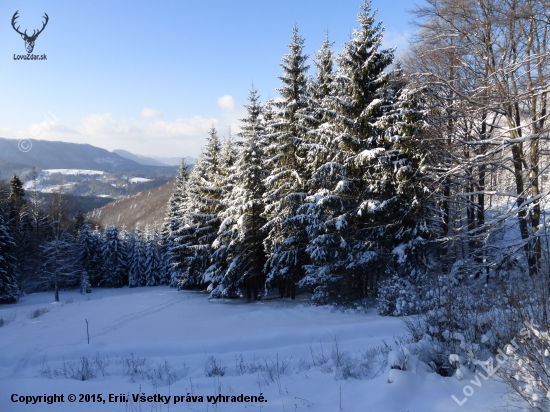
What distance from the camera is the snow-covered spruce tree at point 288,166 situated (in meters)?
15.9

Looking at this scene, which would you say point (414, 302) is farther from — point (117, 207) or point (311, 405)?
point (117, 207)

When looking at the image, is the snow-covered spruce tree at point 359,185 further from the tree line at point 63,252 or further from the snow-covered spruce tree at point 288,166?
the tree line at point 63,252

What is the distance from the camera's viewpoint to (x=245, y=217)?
17578 millimetres

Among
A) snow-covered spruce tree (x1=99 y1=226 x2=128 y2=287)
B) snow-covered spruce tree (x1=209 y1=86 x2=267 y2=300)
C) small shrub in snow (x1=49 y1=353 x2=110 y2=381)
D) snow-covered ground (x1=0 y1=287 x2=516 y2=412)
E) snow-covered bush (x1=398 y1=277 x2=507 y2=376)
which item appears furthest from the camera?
snow-covered spruce tree (x1=99 y1=226 x2=128 y2=287)

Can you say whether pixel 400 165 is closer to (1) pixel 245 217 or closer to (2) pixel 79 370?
(1) pixel 245 217

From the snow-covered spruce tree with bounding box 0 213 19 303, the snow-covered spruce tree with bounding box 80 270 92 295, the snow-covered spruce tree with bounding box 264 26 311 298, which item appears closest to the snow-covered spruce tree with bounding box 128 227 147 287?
the snow-covered spruce tree with bounding box 80 270 92 295

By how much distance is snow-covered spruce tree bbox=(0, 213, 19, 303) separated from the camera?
2731 centimetres

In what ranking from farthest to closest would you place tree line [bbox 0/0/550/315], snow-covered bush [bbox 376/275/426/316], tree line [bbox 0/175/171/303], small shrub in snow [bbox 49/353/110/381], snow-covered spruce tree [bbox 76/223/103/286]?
1. snow-covered spruce tree [bbox 76/223/103/286]
2. tree line [bbox 0/175/171/303]
3. snow-covered bush [bbox 376/275/426/316]
4. tree line [bbox 0/0/550/315]
5. small shrub in snow [bbox 49/353/110/381]

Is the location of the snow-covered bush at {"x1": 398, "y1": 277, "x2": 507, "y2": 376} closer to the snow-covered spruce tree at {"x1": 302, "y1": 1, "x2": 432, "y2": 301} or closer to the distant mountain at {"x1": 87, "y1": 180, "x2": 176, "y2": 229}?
the snow-covered spruce tree at {"x1": 302, "y1": 1, "x2": 432, "y2": 301}

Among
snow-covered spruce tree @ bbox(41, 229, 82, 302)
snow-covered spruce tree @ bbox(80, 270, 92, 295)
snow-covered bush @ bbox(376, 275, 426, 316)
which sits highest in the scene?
snow-covered bush @ bbox(376, 275, 426, 316)

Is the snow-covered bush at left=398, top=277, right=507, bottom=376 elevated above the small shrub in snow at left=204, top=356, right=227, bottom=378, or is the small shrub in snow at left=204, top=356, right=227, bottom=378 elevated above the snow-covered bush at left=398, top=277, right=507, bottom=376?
A: the snow-covered bush at left=398, top=277, right=507, bottom=376

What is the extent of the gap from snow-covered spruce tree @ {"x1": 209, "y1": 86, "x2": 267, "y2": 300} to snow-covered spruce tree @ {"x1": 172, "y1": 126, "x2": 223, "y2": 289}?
7.55 feet

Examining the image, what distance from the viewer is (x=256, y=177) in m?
17.9

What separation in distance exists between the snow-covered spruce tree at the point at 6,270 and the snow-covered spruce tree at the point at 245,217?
69.2ft
